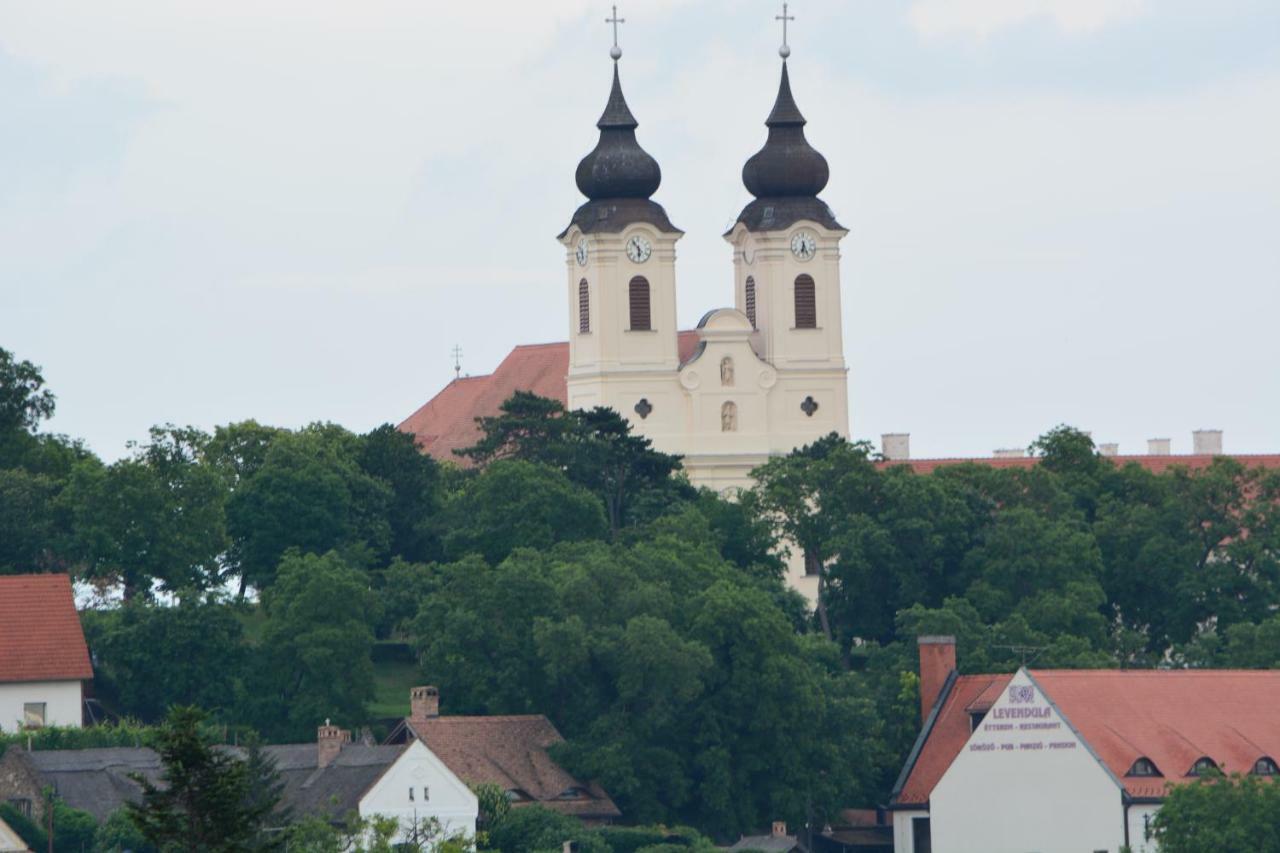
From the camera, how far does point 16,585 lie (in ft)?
289

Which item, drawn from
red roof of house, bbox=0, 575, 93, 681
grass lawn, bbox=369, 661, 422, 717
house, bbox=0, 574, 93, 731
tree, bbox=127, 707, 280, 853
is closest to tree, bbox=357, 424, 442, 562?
grass lawn, bbox=369, 661, 422, 717

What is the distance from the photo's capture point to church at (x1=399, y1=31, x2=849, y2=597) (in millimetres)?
111562

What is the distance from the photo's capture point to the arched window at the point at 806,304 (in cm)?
11388

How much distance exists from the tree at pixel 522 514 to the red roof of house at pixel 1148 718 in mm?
13706

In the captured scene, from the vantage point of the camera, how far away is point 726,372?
113m

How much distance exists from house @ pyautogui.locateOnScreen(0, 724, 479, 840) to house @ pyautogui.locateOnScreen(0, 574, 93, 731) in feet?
18.0

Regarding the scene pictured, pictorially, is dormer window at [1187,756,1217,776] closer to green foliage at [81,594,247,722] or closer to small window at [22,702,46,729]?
green foliage at [81,594,247,722]

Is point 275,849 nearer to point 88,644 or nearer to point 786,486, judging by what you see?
point 88,644

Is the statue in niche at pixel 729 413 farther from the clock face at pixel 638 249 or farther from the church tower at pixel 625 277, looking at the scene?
the clock face at pixel 638 249

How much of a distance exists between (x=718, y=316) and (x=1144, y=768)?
33.9 meters

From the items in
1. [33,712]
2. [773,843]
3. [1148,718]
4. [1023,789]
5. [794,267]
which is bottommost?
[773,843]

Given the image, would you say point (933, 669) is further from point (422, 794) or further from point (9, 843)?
point (9, 843)

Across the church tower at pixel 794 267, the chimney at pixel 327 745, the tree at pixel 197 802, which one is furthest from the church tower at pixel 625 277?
the tree at pixel 197 802

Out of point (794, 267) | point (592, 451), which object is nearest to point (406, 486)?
point (592, 451)
